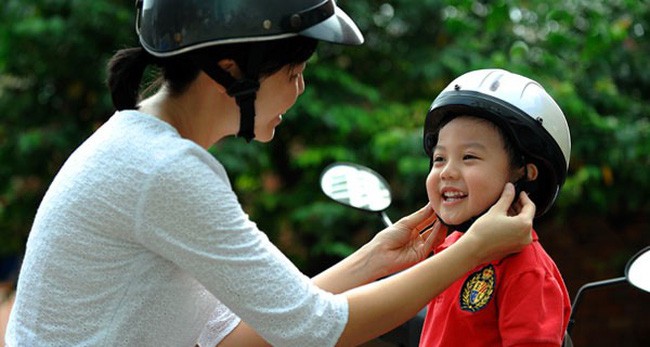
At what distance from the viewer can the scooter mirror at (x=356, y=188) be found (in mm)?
→ 2850

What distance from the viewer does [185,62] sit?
2156mm

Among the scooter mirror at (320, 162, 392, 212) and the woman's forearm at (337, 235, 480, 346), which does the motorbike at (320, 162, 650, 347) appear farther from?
the woman's forearm at (337, 235, 480, 346)

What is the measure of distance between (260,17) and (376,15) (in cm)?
417

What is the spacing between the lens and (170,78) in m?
2.22

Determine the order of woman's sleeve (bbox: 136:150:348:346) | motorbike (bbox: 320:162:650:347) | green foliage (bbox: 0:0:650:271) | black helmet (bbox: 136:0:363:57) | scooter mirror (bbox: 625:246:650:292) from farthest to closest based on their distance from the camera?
1. green foliage (bbox: 0:0:650:271)
2. motorbike (bbox: 320:162:650:347)
3. scooter mirror (bbox: 625:246:650:292)
4. black helmet (bbox: 136:0:363:57)
5. woman's sleeve (bbox: 136:150:348:346)

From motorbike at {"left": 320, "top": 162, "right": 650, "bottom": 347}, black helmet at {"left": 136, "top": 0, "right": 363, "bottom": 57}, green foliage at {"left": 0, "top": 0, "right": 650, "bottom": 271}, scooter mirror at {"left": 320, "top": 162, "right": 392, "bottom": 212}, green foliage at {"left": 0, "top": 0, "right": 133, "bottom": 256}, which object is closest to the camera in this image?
black helmet at {"left": 136, "top": 0, "right": 363, "bottom": 57}

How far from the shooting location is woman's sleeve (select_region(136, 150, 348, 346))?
6.47 feet

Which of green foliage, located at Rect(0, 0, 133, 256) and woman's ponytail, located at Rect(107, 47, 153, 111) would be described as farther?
green foliage, located at Rect(0, 0, 133, 256)

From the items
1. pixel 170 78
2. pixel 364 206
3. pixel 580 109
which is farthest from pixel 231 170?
pixel 170 78

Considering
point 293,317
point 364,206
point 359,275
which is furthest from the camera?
point 364,206

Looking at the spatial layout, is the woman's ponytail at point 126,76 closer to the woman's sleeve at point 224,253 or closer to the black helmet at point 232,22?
the black helmet at point 232,22

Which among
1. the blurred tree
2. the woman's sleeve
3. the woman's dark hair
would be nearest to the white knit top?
the woman's sleeve

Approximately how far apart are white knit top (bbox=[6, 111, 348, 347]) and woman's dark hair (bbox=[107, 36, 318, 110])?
0.48 feet

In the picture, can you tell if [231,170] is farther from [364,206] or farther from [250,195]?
[364,206]
